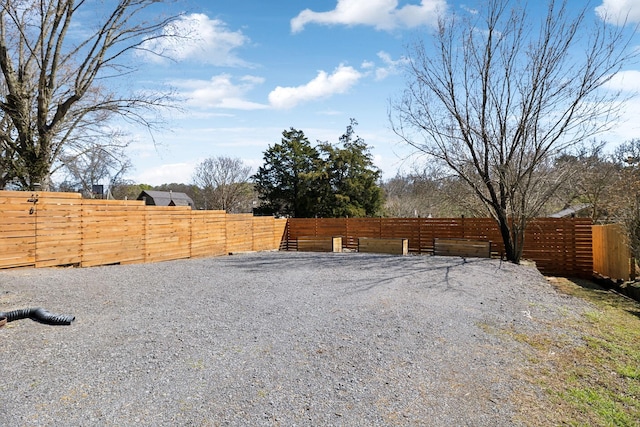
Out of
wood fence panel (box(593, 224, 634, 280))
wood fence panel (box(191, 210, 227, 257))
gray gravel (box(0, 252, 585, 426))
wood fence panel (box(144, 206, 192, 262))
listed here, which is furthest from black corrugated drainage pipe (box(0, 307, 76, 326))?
wood fence panel (box(593, 224, 634, 280))

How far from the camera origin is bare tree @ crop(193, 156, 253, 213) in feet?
115

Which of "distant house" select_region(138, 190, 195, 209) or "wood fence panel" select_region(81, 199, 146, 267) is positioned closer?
"wood fence panel" select_region(81, 199, 146, 267)

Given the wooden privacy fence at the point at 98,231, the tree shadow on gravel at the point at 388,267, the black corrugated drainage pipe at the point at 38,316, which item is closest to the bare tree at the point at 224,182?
the wooden privacy fence at the point at 98,231

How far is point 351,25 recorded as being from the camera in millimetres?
10070

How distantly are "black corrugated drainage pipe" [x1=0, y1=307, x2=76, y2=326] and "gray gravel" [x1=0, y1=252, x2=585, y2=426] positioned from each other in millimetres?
99

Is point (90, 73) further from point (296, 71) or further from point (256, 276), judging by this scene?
point (256, 276)

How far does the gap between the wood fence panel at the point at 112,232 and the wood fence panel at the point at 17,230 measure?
126 cm

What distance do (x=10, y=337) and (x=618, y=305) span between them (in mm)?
10120

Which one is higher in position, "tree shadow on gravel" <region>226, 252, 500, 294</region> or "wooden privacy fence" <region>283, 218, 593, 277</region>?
"wooden privacy fence" <region>283, 218, 593, 277</region>

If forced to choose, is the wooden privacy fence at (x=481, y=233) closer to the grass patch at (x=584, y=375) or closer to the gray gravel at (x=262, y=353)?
the gray gravel at (x=262, y=353)

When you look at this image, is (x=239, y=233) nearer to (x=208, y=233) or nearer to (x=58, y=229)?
(x=208, y=233)

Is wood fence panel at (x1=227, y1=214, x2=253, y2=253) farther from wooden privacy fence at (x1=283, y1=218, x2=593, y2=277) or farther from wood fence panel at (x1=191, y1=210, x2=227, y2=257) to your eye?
wooden privacy fence at (x1=283, y1=218, x2=593, y2=277)

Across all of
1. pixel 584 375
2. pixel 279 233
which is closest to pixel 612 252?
pixel 584 375

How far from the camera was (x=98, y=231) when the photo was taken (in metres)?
9.61
